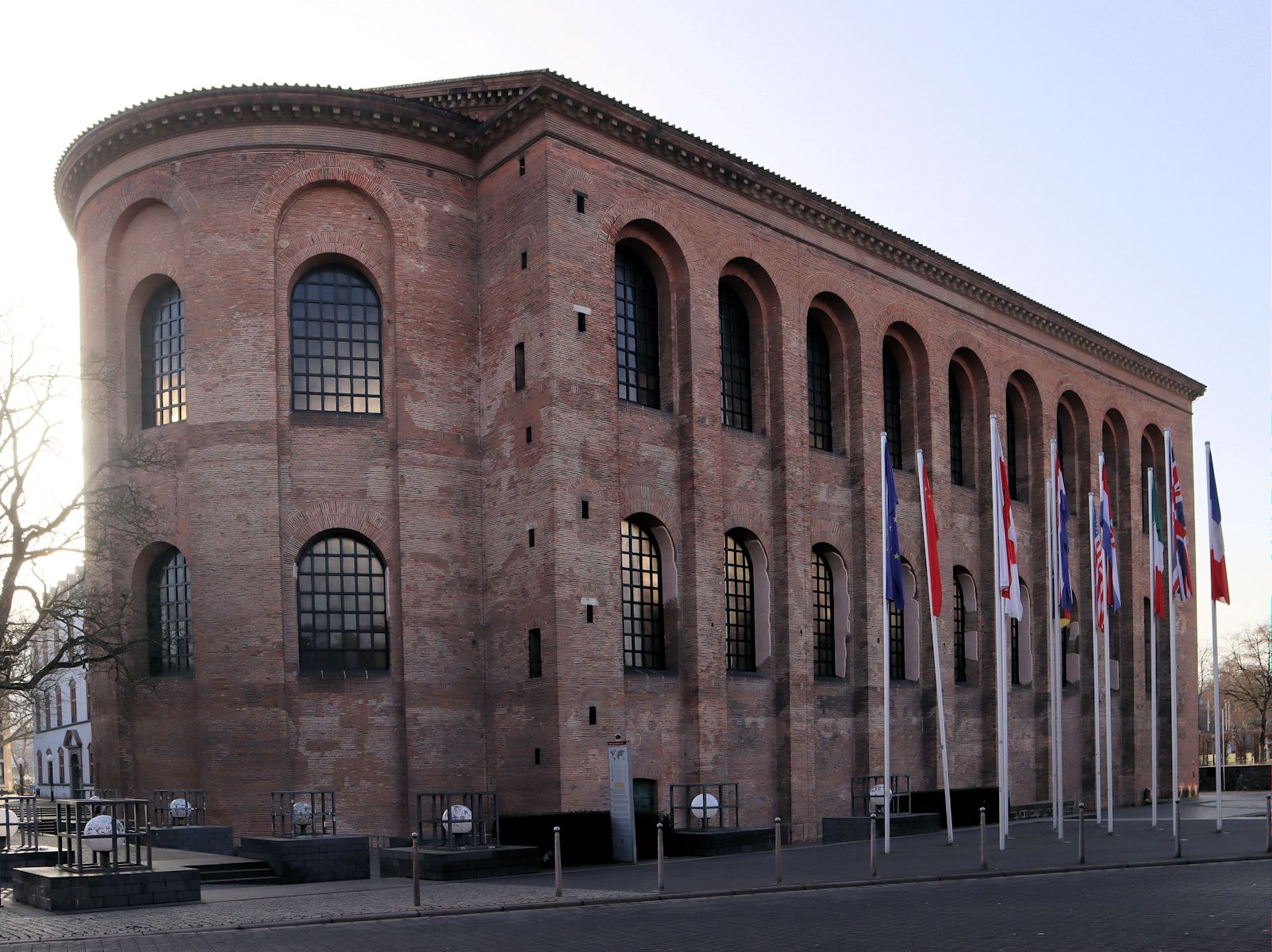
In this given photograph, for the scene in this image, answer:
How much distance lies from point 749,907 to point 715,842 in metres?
8.77

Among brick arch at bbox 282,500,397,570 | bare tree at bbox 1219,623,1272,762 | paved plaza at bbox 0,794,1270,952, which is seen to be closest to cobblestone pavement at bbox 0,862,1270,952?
paved plaza at bbox 0,794,1270,952

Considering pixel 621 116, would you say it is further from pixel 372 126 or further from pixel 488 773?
pixel 488 773

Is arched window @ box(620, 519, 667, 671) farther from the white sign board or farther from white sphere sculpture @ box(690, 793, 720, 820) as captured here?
the white sign board

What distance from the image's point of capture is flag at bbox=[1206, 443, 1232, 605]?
26625 millimetres

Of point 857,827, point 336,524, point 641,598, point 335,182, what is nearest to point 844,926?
point 641,598

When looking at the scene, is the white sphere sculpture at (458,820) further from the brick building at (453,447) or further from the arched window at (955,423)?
the arched window at (955,423)

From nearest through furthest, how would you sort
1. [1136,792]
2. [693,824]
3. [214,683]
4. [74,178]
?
1. [214,683]
2. [693,824]
3. [74,178]
4. [1136,792]

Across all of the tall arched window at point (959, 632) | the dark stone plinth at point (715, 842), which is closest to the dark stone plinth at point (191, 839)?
the dark stone plinth at point (715, 842)

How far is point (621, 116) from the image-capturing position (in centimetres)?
2891

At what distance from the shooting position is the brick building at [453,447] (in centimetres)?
2692

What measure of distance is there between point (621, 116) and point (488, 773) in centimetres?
1534

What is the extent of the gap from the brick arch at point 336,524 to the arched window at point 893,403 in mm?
16906

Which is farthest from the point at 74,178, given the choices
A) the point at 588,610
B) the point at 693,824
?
the point at 693,824

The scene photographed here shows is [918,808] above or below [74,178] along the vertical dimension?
below
